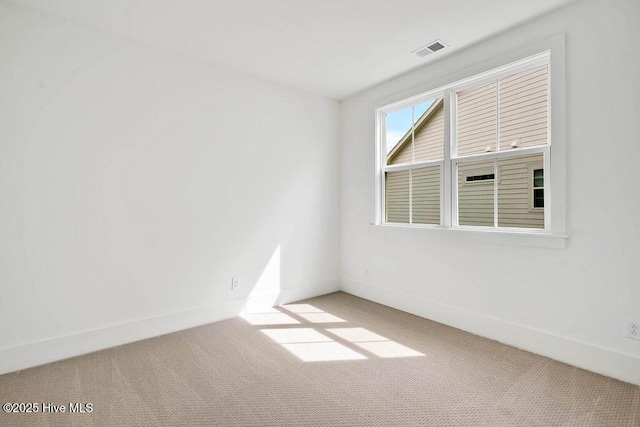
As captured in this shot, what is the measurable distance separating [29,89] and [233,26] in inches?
62.8

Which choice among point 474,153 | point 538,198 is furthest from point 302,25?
point 538,198

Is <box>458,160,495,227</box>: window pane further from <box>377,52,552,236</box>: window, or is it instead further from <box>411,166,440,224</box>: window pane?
<box>411,166,440,224</box>: window pane

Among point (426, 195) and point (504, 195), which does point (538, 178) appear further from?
point (426, 195)

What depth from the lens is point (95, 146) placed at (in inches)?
101

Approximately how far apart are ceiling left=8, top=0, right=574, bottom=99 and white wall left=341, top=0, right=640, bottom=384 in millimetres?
281

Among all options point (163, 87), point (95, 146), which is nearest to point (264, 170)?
point (163, 87)

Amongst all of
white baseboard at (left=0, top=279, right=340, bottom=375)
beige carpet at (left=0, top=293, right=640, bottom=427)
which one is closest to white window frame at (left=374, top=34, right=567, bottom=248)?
beige carpet at (left=0, top=293, right=640, bottom=427)

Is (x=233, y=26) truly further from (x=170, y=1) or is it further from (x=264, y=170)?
(x=264, y=170)

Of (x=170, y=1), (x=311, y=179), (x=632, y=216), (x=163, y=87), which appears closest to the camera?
(x=632, y=216)

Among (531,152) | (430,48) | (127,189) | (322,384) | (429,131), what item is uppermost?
(430,48)

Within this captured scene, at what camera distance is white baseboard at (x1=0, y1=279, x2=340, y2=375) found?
2.26 meters

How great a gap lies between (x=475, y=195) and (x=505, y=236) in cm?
51

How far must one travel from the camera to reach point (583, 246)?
2273mm

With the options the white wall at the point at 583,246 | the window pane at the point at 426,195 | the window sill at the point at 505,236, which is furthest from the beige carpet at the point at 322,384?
the window pane at the point at 426,195
